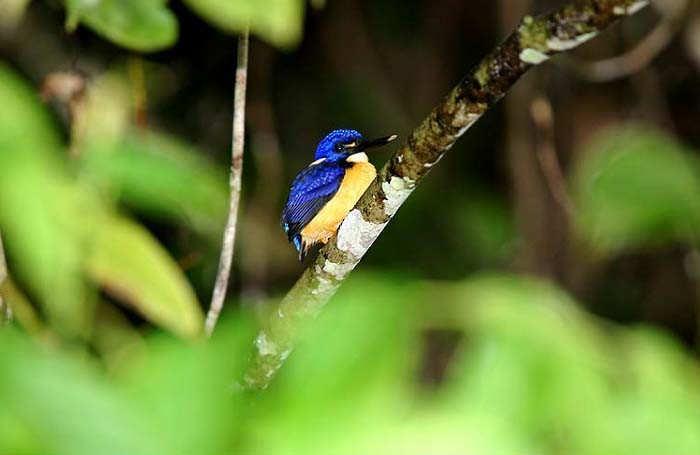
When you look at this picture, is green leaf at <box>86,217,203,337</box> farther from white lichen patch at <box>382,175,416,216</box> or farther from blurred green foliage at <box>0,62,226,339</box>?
white lichen patch at <box>382,175,416,216</box>

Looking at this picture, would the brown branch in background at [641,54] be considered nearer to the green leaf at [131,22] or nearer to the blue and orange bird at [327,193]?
the blue and orange bird at [327,193]

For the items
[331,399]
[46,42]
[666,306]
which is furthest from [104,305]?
[666,306]

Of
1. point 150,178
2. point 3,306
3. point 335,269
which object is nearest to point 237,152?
point 335,269

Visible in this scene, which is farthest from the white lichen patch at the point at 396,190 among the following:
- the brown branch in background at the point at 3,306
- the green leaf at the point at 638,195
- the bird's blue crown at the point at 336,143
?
the green leaf at the point at 638,195

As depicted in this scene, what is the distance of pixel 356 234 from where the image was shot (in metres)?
1.49

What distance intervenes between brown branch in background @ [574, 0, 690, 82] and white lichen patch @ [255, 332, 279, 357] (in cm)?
255

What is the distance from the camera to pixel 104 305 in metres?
2.82

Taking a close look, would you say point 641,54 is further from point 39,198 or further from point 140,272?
point 39,198

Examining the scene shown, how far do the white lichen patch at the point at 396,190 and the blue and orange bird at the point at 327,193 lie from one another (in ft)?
2.24

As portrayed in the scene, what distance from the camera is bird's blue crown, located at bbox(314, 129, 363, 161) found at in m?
2.44

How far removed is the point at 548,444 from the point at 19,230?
0.41 meters

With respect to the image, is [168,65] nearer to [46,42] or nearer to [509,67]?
[46,42]

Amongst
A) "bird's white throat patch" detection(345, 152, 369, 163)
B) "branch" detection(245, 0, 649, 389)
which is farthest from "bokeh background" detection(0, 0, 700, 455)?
"bird's white throat patch" detection(345, 152, 369, 163)

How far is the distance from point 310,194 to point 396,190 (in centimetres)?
95
